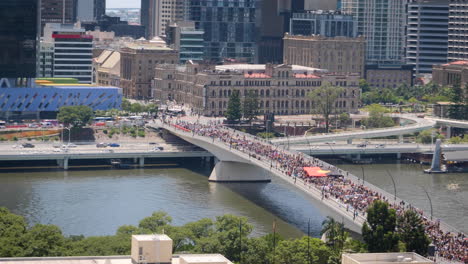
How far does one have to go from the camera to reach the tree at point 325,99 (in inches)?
6176

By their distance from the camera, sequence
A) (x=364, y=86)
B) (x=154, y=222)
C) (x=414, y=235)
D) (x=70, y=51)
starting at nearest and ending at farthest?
(x=414, y=235)
(x=154, y=222)
(x=70, y=51)
(x=364, y=86)

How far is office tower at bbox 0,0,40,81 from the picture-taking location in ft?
498

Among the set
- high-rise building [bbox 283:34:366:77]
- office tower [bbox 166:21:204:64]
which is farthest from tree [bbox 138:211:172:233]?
office tower [bbox 166:21:204:64]

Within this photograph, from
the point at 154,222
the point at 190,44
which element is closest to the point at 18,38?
the point at 190,44

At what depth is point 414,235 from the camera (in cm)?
7362

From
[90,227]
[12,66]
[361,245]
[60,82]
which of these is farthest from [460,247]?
[60,82]

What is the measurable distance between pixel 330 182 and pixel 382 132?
1937 inches

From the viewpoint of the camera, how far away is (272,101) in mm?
166875

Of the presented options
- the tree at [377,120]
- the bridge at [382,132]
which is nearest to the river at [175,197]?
the bridge at [382,132]

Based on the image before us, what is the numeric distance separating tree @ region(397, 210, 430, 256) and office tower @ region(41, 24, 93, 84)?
348ft

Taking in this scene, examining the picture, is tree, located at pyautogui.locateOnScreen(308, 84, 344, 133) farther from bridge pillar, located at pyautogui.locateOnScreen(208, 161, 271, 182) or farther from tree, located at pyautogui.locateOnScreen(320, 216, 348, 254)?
tree, located at pyautogui.locateOnScreen(320, 216, 348, 254)

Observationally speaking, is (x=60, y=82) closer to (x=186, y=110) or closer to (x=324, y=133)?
(x=186, y=110)

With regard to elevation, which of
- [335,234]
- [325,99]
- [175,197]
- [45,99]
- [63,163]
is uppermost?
[325,99]

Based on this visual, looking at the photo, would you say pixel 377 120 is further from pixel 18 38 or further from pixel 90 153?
pixel 18 38
